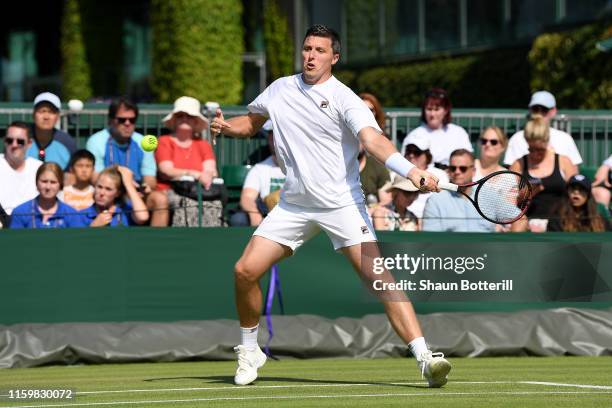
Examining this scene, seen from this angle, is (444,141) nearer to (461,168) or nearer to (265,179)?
(461,168)

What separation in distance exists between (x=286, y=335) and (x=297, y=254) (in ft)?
2.99

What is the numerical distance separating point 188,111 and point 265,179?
1.00 meters

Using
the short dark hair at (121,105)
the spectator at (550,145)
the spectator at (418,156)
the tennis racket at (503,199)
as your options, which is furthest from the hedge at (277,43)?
the tennis racket at (503,199)

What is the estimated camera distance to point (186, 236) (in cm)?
1205

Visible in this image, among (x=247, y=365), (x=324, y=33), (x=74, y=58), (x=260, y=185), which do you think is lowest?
(x=247, y=365)

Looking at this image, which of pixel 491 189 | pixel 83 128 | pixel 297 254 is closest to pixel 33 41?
pixel 83 128

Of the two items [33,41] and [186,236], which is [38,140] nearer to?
[186,236]

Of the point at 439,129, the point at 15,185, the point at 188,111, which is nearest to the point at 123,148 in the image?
the point at 188,111

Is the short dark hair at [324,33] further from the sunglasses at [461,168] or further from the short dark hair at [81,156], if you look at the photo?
the short dark hair at [81,156]

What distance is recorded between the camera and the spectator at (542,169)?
41.9ft

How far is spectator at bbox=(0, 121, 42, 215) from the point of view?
12281 millimetres

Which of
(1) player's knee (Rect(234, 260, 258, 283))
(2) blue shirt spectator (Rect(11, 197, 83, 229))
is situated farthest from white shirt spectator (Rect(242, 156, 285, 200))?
(1) player's knee (Rect(234, 260, 258, 283))

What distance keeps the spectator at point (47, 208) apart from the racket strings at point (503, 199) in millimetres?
4359

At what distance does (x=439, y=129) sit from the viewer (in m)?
13.5
